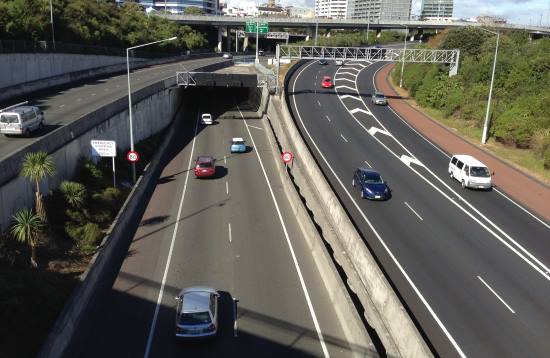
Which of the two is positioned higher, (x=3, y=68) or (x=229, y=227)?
(x=3, y=68)

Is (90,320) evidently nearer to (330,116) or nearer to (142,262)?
(142,262)

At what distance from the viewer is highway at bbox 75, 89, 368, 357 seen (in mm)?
17375

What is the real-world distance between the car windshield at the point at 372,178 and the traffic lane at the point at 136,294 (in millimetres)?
12435

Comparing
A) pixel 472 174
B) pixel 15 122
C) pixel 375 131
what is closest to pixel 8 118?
pixel 15 122

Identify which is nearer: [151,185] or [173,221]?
[173,221]

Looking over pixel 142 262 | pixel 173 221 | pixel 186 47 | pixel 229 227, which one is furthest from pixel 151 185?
pixel 186 47

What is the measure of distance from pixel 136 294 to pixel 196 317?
459 centimetres

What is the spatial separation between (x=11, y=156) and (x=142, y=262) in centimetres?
790

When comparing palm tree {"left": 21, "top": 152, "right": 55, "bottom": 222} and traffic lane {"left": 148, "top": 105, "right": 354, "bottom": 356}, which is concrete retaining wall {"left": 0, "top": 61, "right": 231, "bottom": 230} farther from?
traffic lane {"left": 148, "top": 105, "right": 354, "bottom": 356}

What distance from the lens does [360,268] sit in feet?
69.5

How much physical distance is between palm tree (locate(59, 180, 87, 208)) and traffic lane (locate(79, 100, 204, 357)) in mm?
3615

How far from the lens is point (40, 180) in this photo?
24578mm

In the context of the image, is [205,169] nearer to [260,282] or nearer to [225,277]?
[225,277]

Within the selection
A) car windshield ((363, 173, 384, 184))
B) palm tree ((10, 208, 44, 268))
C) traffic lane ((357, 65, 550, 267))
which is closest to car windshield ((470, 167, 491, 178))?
traffic lane ((357, 65, 550, 267))
